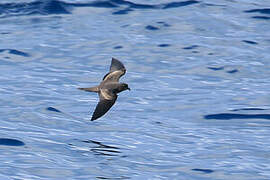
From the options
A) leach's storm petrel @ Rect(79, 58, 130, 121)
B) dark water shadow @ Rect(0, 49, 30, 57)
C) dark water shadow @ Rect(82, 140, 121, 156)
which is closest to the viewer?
leach's storm petrel @ Rect(79, 58, 130, 121)

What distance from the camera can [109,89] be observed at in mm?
13016

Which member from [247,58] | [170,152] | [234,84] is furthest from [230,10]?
[170,152]

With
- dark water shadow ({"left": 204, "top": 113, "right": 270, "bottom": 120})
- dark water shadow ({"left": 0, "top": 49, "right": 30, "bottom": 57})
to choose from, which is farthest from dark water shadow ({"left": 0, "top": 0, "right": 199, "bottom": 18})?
dark water shadow ({"left": 204, "top": 113, "right": 270, "bottom": 120})

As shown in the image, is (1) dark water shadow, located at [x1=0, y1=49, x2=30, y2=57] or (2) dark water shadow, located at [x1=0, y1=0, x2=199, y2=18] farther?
(2) dark water shadow, located at [x1=0, y1=0, x2=199, y2=18]

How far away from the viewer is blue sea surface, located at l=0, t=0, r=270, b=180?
1196 centimetres

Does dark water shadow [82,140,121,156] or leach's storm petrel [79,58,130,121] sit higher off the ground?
leach's storm petrel [79,58,130,121]

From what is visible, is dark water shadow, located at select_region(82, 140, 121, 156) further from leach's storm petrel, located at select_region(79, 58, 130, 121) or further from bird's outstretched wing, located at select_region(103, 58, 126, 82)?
bird's outstretched wing, located at select_region(103, 58, 126, 82)

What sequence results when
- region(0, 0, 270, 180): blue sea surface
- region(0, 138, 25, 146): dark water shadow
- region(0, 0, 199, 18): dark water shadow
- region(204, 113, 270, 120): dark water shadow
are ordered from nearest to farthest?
region(0, 0, 270, 180): blue sea surface
region(0, 138, 25, 146): dark water shadow
region(204, 113, 270, 120): dark water shadow
region(0, 0, 199, 18): dark water shadow

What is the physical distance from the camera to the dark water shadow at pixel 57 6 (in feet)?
67.4

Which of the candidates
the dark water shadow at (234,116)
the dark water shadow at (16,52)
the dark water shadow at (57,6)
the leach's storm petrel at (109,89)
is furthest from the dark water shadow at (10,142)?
the dark water shadow at (57,6)

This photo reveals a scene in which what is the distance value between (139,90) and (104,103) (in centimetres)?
388

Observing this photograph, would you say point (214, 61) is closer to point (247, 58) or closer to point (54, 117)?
point (247, 58)

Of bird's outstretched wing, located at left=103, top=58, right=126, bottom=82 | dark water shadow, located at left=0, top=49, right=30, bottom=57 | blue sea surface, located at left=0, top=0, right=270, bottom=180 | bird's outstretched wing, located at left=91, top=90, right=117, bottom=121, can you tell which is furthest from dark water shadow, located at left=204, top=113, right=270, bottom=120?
dark water shadow, located at left=0, top=49, right=30, bottom=57

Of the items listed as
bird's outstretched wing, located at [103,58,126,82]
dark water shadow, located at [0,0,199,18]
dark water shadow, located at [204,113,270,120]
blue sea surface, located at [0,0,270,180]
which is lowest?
dark water shadow, located at [204,113,270,120]
